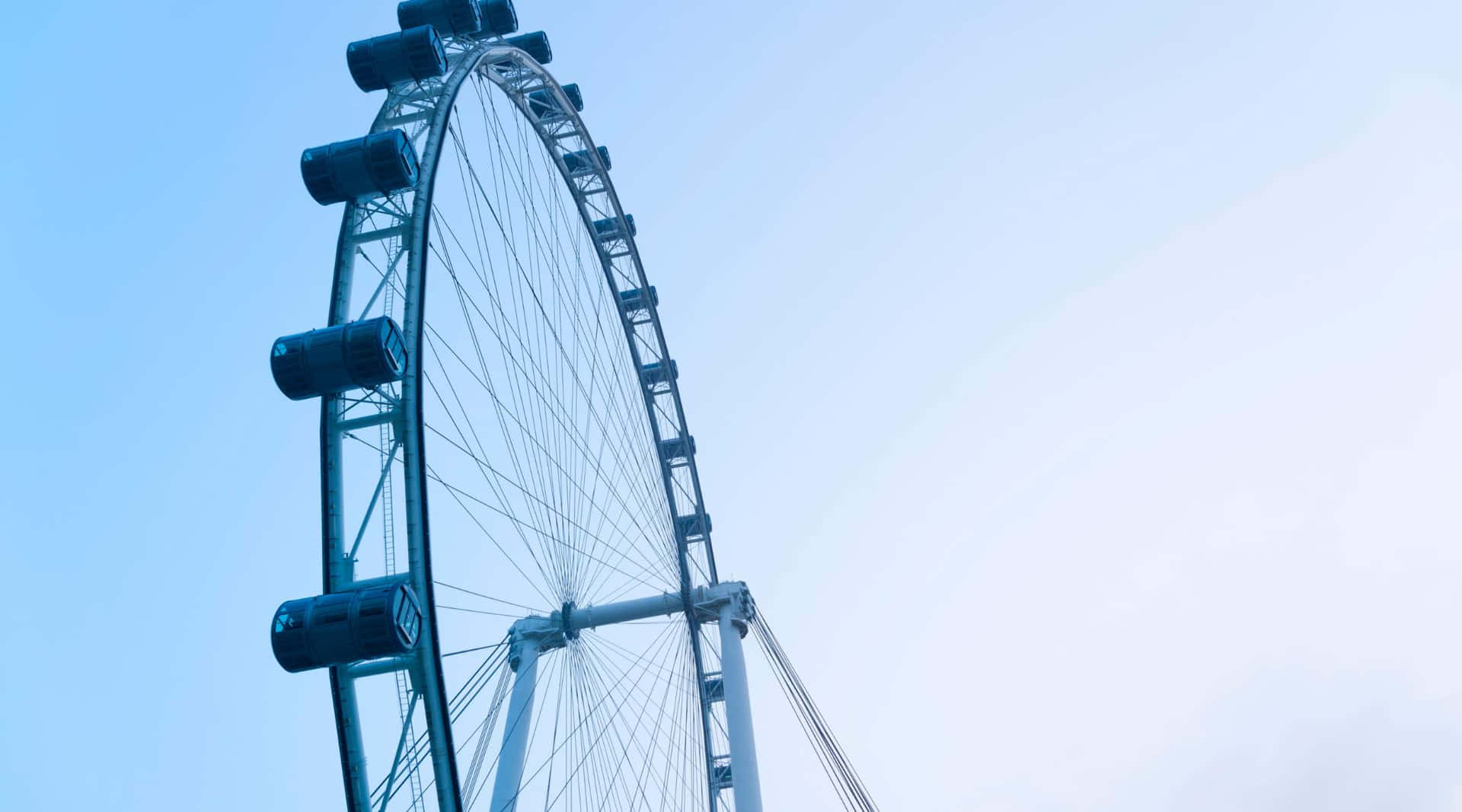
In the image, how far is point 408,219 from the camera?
55.6 ft

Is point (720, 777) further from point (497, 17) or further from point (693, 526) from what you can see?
point (497, 17)

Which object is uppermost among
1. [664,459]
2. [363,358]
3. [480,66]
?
[480,66]

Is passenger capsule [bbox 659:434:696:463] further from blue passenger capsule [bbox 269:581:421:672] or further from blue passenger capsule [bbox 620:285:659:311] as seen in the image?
blue passenger capsule [bbox 269:581:421:672]

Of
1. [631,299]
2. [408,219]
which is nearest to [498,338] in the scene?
[408,219]

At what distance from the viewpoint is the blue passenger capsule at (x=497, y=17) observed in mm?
24469

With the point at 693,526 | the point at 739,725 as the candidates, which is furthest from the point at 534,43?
the point at 739,725

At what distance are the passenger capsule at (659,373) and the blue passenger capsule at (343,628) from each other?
56.8ft

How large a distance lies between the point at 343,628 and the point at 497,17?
16002 millimetres

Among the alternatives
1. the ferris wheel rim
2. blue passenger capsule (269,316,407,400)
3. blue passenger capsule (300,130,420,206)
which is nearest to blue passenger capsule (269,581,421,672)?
the ferris wheel rim

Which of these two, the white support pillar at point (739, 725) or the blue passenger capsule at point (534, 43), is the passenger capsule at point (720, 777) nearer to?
the white support pillar at point (739, 725)

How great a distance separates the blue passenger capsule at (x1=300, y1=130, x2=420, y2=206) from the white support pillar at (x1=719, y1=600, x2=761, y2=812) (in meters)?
11.6

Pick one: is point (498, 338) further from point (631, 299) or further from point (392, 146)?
point (631, 299)

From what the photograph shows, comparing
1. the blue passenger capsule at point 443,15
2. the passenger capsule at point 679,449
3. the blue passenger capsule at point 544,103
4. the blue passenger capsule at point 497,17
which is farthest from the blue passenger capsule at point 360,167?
the passenger capsule at point 679,449

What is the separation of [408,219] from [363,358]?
3087mm
